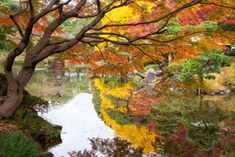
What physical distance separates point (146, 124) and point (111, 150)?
4.46 meters

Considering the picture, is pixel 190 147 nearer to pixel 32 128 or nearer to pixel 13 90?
pixel 32 128

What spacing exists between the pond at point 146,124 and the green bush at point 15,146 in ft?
9.86

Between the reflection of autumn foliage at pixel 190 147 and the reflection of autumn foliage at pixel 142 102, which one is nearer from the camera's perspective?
the reflection of autumn foliage at pixel 190 147

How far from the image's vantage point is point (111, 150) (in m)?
11.0

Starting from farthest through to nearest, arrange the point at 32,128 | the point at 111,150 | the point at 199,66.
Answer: the point at 199,66 < the point at 32,128 < the point at 111,150

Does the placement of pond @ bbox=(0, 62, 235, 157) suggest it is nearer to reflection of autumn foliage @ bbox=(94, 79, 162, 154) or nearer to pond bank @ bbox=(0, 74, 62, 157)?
reflection of autumn foliage @ bbox=(94, 79, 162, 154)

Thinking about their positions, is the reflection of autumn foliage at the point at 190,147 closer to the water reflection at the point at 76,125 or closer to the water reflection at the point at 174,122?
the water reflection at the point at 174,122

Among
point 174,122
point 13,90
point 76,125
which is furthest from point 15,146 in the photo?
point 174,122

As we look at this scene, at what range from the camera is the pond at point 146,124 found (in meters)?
11.5

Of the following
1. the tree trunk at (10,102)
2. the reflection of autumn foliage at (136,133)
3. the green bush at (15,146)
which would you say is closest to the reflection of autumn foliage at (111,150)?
the reflection of autumn foliage at (136,133)

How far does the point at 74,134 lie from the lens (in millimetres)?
13953

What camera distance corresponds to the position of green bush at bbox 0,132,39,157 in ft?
23.5

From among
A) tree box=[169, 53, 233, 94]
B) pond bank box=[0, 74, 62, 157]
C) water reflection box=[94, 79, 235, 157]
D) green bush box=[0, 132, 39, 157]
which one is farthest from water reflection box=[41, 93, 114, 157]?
tree box=[169, 53, 233, 94]

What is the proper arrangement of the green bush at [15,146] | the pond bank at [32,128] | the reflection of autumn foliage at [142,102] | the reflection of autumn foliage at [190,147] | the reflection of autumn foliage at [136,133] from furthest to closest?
the reflection of autumn foliage at [142,102], the reflection of autumn foliage at [136,133], the reflection of autumn foliage at [190,147], the pond bank at [32,128], the green bush at [15,146]
